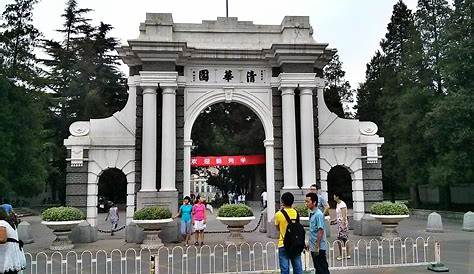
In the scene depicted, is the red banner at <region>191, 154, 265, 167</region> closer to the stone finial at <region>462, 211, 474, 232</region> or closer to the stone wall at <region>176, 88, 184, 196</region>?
the stone wall at <region>176, 88, 184, 196</region>

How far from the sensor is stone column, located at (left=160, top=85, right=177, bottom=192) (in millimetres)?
13453

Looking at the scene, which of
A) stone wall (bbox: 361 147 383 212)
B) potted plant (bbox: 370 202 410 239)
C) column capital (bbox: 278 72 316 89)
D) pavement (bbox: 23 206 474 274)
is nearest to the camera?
pavement (bbox: 23 206 474 274)

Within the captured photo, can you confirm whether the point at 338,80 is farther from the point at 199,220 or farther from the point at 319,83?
the point at 199,220

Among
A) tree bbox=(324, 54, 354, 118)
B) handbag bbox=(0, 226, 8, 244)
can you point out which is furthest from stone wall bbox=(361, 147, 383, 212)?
tree bbox=(324, 54, 354, 118)

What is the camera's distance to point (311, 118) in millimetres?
14250

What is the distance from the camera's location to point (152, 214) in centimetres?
1180

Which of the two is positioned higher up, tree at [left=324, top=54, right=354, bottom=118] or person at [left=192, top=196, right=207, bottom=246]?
tree at [left=324, top=54, right=354, bottom=118]

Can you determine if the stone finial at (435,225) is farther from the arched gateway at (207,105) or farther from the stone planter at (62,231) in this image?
the stone planter at (62,231)

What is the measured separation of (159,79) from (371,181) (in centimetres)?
735

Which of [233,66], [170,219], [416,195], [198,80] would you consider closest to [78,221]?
[170,219]

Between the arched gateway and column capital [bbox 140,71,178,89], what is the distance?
0.03 m

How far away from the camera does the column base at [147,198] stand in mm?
13227

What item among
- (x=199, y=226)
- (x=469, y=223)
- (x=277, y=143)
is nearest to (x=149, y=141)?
(x=199, y=226)

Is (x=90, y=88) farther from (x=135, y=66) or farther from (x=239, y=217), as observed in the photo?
(x=239, y=217)
